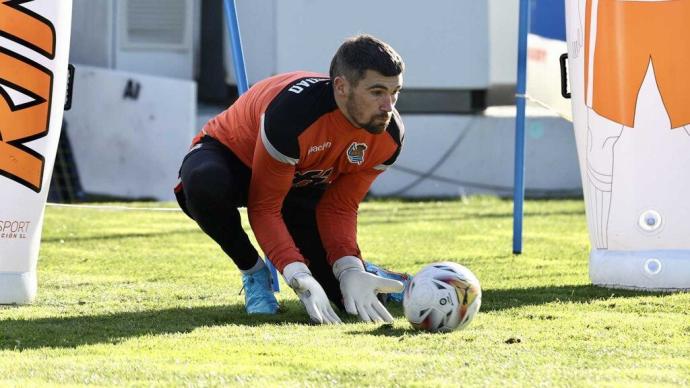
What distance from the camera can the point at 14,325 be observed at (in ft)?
15.7

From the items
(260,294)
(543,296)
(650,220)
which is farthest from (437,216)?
(260,294)

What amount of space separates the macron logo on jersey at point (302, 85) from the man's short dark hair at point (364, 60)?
0.72ft

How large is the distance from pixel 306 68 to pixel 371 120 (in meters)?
8.85

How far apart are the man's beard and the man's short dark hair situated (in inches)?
3.4

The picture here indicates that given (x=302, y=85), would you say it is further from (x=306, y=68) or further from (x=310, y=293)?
(x=306, y=68)

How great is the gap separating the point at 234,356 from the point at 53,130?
1.89 meters

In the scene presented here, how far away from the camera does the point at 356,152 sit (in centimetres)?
521

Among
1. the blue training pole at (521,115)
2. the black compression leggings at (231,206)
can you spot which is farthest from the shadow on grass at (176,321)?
the blue training pole at (521,115)

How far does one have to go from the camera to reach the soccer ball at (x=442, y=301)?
4.69 meters

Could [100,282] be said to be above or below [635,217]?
below

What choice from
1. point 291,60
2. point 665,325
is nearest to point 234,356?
point 665,325

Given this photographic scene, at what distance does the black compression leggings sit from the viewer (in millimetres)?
5211

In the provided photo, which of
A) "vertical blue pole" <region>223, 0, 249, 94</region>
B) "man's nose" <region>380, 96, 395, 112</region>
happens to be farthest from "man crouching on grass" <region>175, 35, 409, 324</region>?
"vertical blue pole" <region>223, 0, 249, 94</region>

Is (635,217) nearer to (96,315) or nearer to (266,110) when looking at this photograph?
(266,110)
